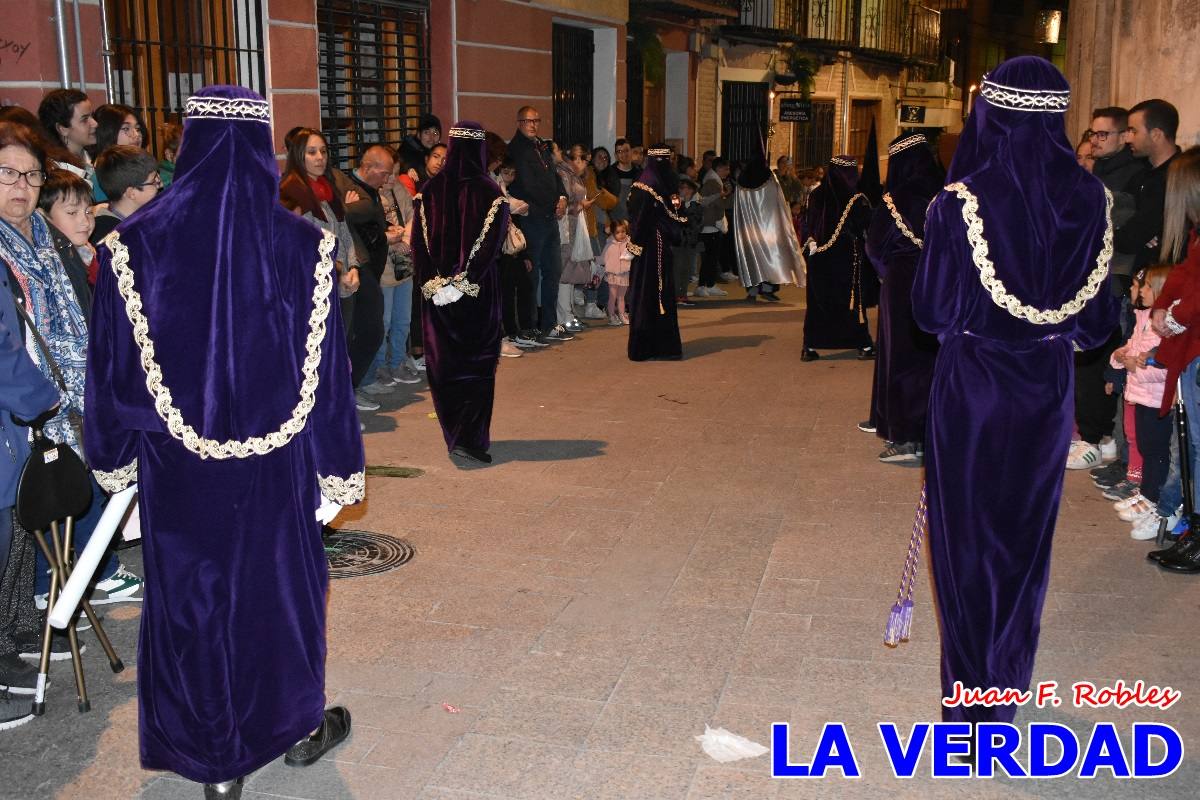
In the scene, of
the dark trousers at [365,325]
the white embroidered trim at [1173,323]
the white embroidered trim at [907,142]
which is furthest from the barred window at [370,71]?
the white embroidered trim at [1173,323]

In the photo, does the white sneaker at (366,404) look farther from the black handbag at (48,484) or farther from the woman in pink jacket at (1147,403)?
the woman in pink jacket at (1147,403)

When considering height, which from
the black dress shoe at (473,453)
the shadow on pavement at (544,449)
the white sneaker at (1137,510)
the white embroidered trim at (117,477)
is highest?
the white embroidered trim at (117,477)

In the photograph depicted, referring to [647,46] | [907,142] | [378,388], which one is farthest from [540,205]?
[647,46]

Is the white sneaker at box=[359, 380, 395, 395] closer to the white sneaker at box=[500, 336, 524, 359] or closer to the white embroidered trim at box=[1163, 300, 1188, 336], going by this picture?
the white sneaker at box=[500, 336, 524, 359]

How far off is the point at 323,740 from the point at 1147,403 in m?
4.66

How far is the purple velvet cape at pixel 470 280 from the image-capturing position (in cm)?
796

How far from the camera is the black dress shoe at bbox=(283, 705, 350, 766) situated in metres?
4.23

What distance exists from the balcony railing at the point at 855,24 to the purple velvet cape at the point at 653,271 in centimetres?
1409

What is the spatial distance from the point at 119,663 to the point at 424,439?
3.87 metres

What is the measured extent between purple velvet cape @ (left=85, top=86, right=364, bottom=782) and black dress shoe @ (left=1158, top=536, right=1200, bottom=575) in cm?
416

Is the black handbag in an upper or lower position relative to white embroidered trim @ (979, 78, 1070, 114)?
lower

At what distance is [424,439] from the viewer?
8.71m

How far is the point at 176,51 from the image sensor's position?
10.2 m

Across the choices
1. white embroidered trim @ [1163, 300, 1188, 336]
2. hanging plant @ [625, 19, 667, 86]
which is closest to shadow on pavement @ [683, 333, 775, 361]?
white embroidered trim @ [1163, 300, 1188, 336]
